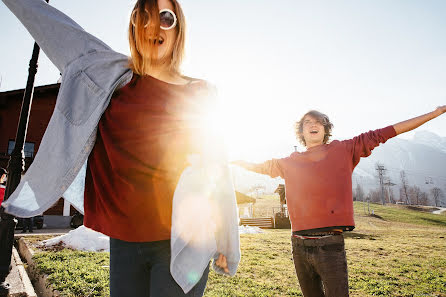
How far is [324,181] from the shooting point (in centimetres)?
291

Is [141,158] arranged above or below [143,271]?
above

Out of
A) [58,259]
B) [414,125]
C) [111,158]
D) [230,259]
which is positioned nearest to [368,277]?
[414,125]

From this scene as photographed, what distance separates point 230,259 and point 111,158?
81 centimetres

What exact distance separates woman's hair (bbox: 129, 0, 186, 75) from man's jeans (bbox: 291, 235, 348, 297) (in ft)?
7.20

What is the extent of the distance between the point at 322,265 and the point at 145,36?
8.37 ft

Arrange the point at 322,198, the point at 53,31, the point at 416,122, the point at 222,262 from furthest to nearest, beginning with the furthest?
the point at 416,122, the point at 322,198, the point at 53,31, the point at 222,262

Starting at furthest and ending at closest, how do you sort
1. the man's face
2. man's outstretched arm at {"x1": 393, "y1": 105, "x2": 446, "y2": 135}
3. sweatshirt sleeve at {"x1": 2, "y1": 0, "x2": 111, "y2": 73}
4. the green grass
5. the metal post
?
the metal post → the green grass → the man's face → man's outstretched arm at {"x1": 393, "y1": 105, "x2": 446, "y2": 135} → sweatshirt sleeve at {"x1": 2, "y1": 0, "x2": 111, "y2": 73}

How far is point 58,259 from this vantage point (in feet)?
22.0

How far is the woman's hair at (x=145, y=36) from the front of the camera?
5.30ft

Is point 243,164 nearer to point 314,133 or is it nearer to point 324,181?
point 314,133

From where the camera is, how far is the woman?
1.29m

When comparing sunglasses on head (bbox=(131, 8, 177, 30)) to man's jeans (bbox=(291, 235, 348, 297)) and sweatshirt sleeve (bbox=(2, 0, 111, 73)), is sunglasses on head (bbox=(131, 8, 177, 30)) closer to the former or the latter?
sweatshirt sleeve (bbox=(2, 0, 111, 73))

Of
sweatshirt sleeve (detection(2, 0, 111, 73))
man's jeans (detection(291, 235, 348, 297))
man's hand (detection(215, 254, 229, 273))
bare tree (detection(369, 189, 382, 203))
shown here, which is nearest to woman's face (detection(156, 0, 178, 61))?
sweatshirt sleeve (detection(2, 0, 111, 73))

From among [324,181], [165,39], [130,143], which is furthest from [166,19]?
[324,181]
